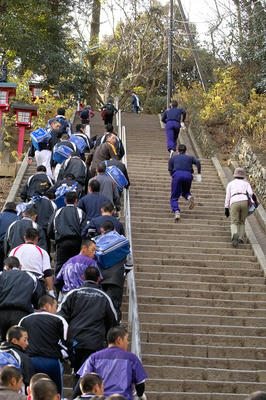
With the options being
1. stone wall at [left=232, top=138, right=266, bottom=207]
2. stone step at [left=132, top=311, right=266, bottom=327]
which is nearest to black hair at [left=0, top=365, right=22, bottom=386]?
stone step at [left=132, top=311, right=266, bottom=327]

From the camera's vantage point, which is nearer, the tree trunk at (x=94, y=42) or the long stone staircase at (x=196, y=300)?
the long stone staircase at (x=196, y=300)

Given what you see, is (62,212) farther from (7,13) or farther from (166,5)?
(166,5)

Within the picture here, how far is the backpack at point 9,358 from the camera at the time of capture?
6.91 meters

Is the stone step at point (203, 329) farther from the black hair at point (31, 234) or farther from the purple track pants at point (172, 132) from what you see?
the purple track pants at point (172, 132)

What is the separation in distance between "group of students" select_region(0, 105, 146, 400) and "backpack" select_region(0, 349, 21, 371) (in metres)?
0.07

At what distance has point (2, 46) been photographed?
77.2 feet

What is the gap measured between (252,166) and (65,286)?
35.6ft

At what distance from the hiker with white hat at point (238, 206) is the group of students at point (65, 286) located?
225 centimetres

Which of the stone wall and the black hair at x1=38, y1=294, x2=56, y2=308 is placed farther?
the stone wall

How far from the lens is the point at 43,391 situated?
560cm

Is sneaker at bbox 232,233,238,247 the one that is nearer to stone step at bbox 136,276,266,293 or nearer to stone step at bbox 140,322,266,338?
stone step at bbox 136,276,266,293

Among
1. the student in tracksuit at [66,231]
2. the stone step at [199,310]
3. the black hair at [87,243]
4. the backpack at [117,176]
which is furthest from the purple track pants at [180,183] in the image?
the black hair at [87,243]

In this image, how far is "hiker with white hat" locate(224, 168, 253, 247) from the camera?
14570 mm

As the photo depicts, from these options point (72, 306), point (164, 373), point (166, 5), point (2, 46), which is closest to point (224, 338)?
point (164, 373)
